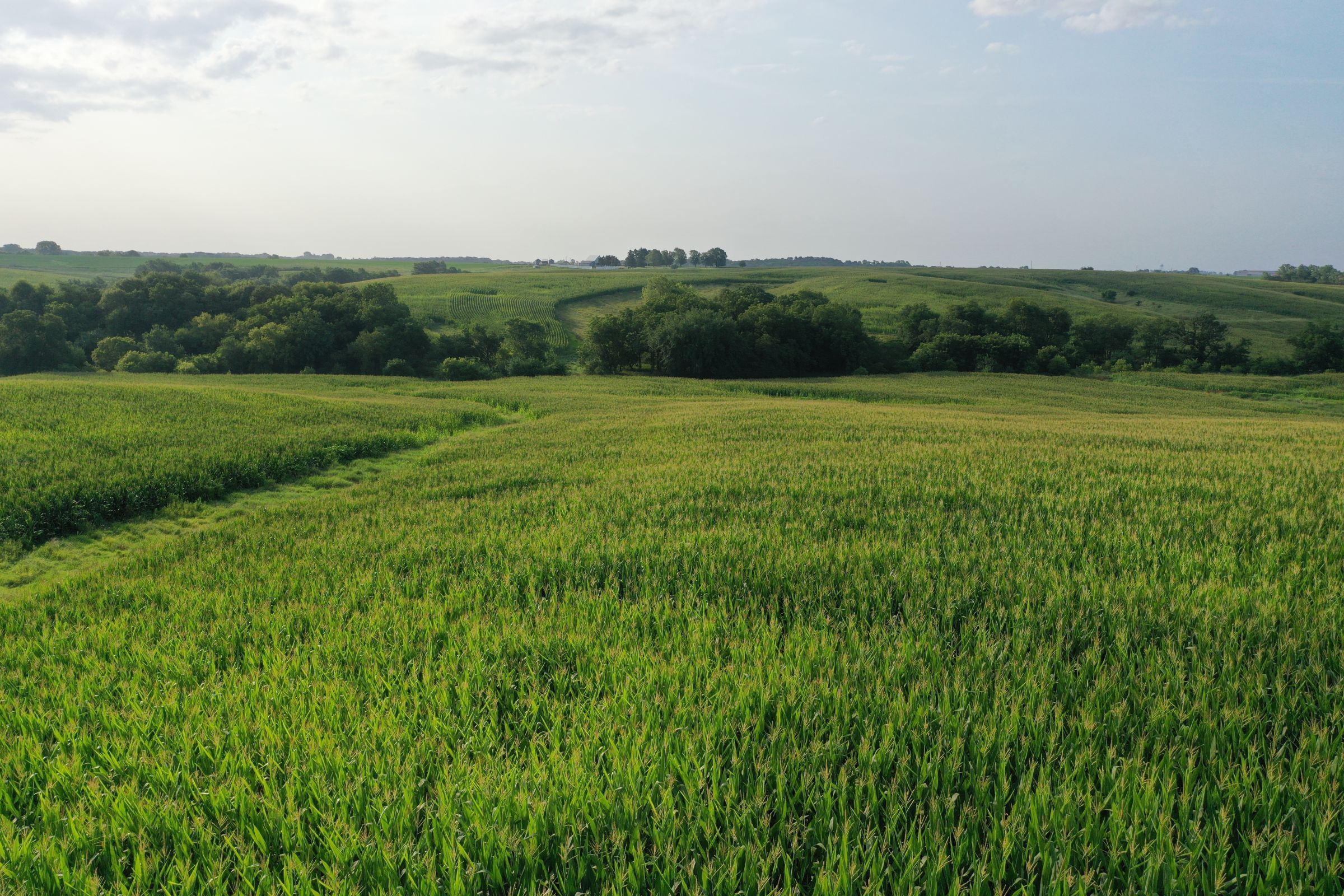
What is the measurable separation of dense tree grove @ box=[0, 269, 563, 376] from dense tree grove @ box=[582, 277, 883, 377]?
26.5 feet

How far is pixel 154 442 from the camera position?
56.9 ft

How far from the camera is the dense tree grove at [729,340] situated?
64.1 meters

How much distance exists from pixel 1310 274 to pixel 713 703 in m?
232

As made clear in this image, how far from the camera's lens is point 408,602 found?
6.22 m

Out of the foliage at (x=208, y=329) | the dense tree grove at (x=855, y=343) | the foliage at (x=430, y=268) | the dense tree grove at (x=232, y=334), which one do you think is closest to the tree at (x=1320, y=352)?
the dense tree grove at (x=855, y=343)

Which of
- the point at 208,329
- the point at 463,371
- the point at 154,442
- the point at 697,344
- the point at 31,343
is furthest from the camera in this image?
the point at 208,329

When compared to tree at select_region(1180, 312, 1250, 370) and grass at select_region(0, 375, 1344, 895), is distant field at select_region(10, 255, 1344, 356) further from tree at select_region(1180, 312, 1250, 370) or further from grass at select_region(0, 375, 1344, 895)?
→ grass at select_region(0, 375, 1344, 895)

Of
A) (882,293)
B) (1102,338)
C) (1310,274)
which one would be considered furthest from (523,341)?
(1310,274)

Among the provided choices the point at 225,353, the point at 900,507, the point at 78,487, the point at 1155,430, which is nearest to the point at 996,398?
the point at 1155,430

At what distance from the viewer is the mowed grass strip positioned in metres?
12.4

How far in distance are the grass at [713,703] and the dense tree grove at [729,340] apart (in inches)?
2188

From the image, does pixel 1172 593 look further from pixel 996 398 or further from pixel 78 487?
pixel 996 398

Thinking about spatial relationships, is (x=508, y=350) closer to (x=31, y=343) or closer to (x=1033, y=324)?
(x=31, y=343)

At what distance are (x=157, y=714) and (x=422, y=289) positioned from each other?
397ft
